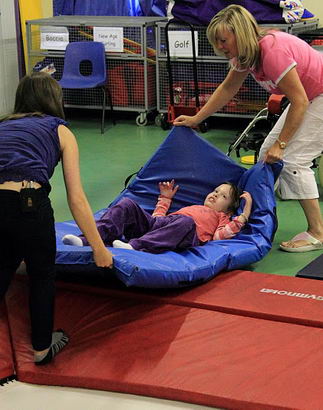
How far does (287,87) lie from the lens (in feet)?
11.8

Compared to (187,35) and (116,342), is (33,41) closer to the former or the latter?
(187,35)

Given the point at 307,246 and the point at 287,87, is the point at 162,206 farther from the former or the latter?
the point at 287,87

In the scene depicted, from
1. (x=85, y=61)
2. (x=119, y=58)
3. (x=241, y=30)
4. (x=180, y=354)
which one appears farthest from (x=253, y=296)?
(x=85, y=61)

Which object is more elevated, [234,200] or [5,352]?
[234,200]

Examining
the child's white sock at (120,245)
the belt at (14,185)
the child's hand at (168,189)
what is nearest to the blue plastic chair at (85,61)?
the child's hand at (168,189)

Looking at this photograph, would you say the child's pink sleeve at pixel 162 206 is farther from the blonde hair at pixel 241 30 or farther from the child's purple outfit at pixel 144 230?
the blonde hair at pixel 241 30

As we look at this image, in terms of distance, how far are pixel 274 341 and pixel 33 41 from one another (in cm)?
577

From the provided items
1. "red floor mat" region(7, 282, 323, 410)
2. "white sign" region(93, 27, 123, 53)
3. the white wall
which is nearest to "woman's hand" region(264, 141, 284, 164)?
"red floor mat" region(7, 282, 323, 410)

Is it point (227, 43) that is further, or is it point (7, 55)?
point (7, 55)

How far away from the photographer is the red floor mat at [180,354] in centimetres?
245

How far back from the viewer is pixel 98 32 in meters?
7.29

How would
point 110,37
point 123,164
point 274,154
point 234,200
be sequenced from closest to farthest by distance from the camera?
point 274,154, point 234,200, point 123,164, point 110,37

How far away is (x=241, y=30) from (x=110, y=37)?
3915 millimetres

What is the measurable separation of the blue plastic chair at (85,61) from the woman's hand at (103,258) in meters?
4.53
